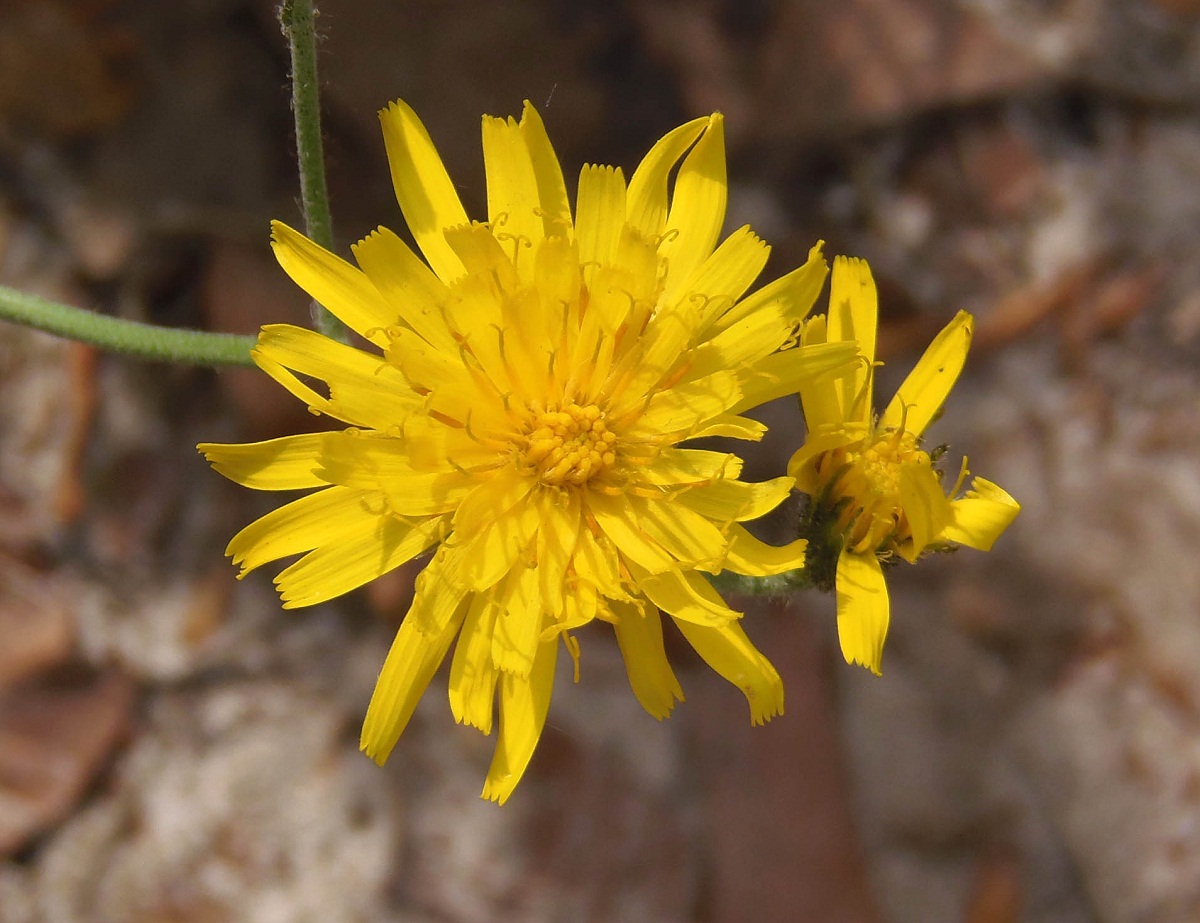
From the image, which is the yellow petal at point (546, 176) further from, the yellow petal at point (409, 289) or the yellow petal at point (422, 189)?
the yellow petal at point (409, 289)

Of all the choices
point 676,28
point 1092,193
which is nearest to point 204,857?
point 676,28

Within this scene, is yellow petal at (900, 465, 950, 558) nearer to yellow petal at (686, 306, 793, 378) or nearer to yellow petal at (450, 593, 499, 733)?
yellow petal at (686, 306, 793, 378)

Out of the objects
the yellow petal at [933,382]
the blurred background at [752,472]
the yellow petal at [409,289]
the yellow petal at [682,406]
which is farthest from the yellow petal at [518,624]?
the blurred background at [752,472]

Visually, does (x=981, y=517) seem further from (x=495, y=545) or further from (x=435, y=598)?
(x=435, y=598)

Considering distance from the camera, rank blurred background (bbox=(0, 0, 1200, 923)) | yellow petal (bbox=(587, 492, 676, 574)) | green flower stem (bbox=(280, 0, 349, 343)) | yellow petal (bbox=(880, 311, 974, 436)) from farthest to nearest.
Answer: blurred background (bbox=(0, 0, 1200, 923)) < yellow petal (bbox=(880, 311, 974, 436)) < yellow petal (bbox=(587, 492, 676, 574)) < green flower stem (bbox=(280, 0, 349, 343))

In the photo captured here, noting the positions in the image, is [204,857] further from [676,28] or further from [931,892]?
[676,28]

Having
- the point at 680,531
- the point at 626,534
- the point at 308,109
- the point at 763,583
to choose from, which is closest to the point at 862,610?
the point at 763,583

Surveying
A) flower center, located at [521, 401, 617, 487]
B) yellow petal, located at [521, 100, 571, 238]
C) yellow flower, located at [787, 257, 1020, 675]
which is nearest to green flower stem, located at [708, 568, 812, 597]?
yellow flower, located at [787, 257, 1020, 675]
